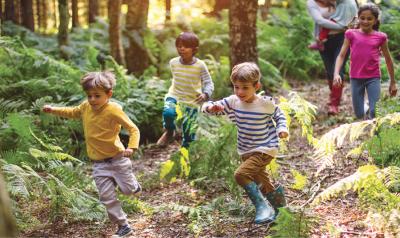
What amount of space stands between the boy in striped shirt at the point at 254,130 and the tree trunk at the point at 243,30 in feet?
15.0

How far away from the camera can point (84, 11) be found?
105ft

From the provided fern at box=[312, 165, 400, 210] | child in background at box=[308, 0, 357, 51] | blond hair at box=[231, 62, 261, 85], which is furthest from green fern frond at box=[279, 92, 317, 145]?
child in background at box=[308, 0, 357, 51]

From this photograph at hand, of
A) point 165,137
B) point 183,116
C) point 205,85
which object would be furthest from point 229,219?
point 165,137

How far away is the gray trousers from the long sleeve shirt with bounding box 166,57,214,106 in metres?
2.31

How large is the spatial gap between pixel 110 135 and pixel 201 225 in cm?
125

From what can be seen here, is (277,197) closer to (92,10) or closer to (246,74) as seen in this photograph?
(246,74)

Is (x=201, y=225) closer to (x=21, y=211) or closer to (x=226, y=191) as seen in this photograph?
(x=226, y=191)

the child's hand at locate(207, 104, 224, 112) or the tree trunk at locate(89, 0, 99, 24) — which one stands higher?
the tree trunk at locate(89, 0, 99, 24)

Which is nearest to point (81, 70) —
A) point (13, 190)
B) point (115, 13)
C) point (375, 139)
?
point (115, 13)

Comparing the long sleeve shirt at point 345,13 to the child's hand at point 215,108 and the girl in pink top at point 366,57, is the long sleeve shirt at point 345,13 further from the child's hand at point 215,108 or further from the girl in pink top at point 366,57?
the child's hand at point 215,108

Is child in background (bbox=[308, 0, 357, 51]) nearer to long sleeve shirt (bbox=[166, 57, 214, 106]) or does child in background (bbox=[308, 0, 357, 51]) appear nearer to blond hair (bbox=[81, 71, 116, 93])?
long sleeve shirt (bbox=[166, 57, 214, 106])

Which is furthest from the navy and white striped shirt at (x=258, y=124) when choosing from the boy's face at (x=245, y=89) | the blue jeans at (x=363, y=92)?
the blue jeans at (x=363, y=92)

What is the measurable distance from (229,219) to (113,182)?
1217 millimetres

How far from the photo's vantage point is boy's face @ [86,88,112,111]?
186 inches
